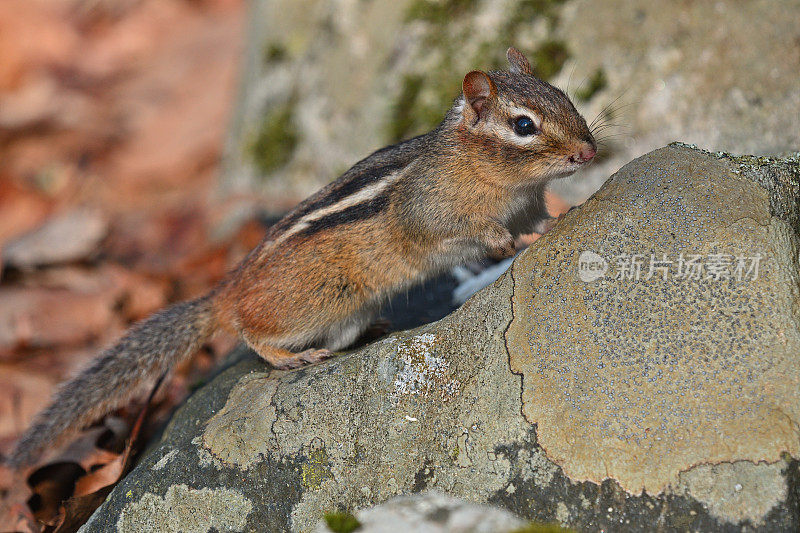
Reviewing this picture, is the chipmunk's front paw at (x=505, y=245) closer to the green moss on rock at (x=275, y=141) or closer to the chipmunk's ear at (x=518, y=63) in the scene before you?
the chipmunk's ear at (x=518, y=63)

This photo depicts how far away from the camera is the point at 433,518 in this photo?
2154 millimetres

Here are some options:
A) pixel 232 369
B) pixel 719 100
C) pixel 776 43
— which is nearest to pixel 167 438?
pixel 232 369

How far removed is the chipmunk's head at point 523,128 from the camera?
12.0 feet

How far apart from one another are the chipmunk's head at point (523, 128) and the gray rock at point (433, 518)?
1.99 m

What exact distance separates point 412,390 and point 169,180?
789 centimetres

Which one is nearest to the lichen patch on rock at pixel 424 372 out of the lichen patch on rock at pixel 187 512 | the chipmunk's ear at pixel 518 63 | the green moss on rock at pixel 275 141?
the lichen patch on rock at pixel 187 512

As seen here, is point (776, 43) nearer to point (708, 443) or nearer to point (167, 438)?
point (708, 443)

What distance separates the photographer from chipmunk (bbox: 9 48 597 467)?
12.7 ft

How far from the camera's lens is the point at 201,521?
10.1 ft

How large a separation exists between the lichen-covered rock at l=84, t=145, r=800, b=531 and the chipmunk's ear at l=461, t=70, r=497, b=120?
101cm

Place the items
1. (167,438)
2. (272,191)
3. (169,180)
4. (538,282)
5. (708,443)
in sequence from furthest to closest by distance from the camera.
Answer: (169,180) → (272,191) → (167,438) → (538,282) → (708,443)

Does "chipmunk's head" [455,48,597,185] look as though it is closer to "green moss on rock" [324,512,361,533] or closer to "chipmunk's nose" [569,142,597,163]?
"chipmunk's nose" [569,142,597,163]
